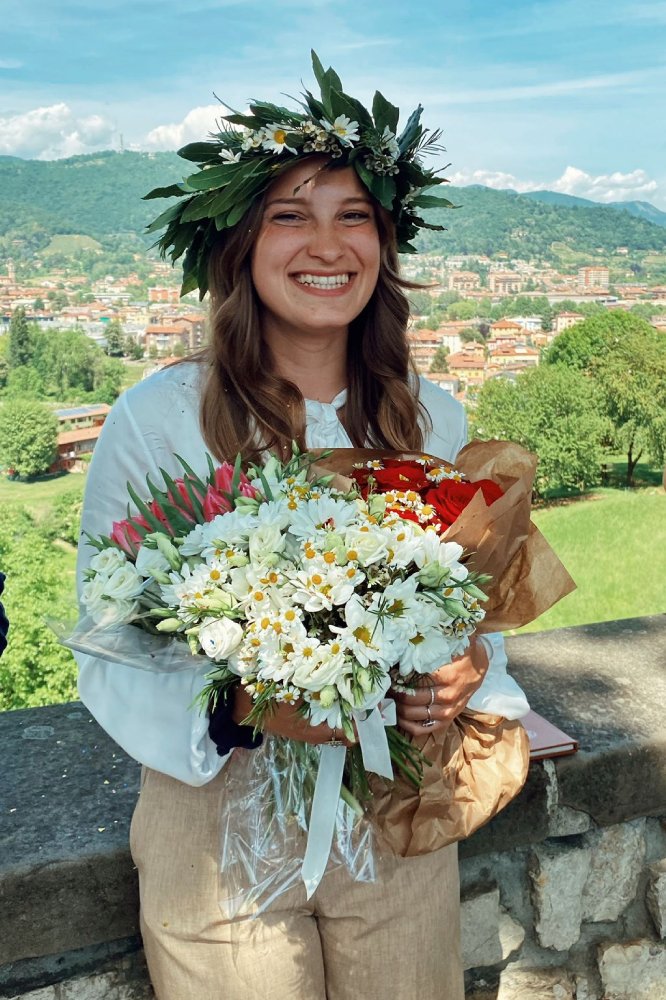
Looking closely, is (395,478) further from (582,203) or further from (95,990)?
(582,203)

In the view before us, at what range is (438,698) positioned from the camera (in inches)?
64.7

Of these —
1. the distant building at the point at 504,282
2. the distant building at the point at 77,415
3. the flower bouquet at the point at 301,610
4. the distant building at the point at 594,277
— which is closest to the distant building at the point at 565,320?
the distant building at the point at 594,277

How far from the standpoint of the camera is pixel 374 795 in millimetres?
1658

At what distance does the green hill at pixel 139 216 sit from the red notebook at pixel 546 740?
45.3 meters

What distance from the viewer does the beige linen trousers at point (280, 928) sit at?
1.58 meters

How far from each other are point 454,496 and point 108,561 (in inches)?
22.3

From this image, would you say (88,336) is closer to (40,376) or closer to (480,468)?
(40,376)

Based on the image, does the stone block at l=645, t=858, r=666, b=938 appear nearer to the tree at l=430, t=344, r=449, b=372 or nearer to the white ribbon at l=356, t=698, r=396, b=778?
the white ribbon at l=356, t=698, r=396, b=778

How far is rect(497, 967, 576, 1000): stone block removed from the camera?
2.10 m

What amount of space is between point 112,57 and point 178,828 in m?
143

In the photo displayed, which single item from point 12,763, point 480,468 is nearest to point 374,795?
point 480,468

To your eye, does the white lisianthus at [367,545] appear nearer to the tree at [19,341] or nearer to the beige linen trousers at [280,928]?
the beige linen trousers at [280,928]

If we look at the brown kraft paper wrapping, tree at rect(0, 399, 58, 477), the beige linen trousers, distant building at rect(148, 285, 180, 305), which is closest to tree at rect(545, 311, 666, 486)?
distant building at rect(148, 285, 180, 305)

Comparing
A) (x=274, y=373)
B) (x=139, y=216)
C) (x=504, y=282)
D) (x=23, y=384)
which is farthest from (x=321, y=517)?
(x=139, y=216)
